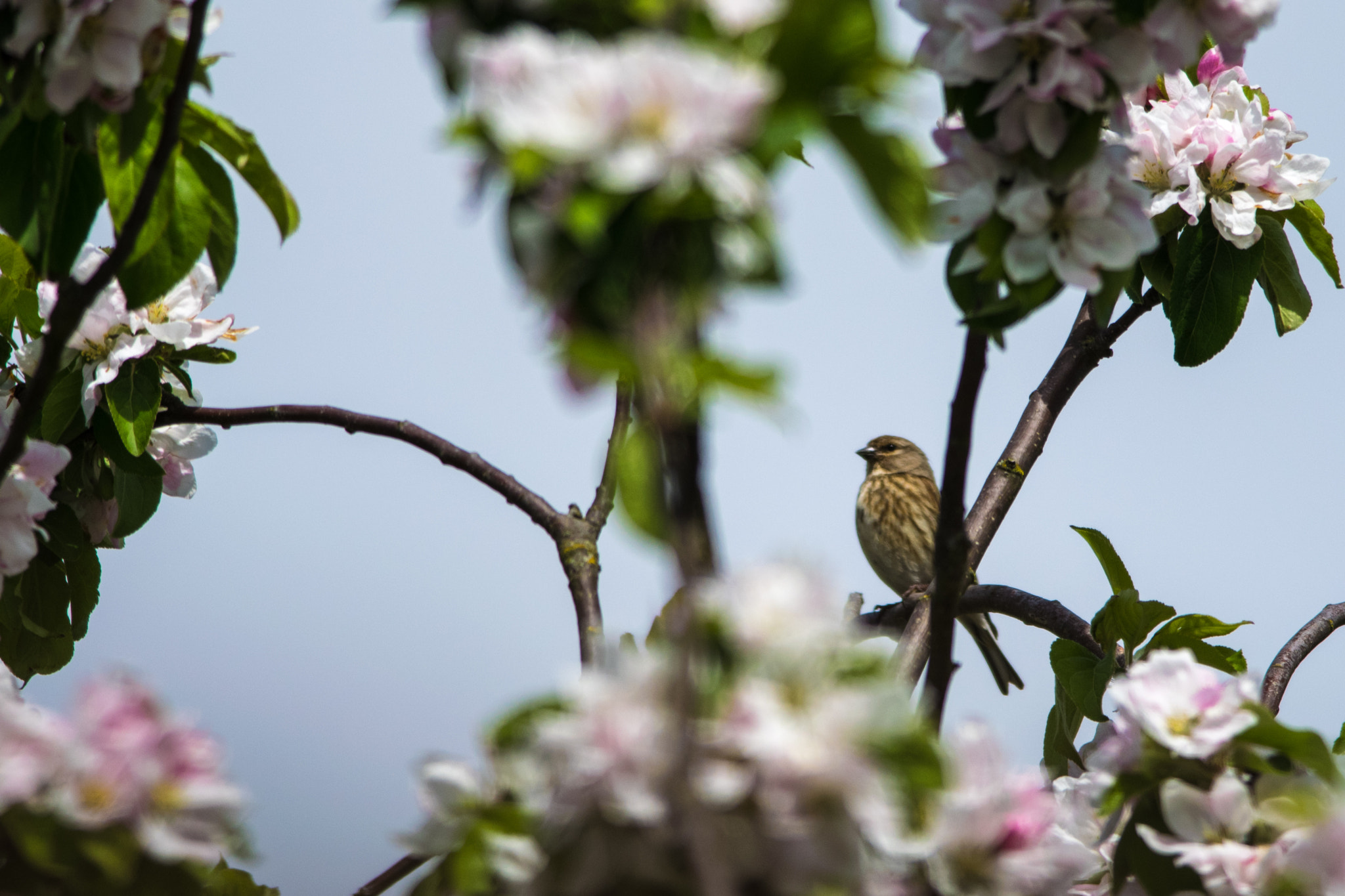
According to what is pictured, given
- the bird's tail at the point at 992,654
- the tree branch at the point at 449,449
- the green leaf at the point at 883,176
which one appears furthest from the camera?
the bird's tail at the point at 992,654

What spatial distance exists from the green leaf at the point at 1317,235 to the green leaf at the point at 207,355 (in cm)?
282

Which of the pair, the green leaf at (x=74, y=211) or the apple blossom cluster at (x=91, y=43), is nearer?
the apple blossom cluster at (x=91, y=43)

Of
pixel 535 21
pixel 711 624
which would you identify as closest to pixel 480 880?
pixel 711 624

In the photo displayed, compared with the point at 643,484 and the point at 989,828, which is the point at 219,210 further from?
the point at 989,828

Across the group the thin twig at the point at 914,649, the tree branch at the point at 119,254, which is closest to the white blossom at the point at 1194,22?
the tree branch at the point at 119,254

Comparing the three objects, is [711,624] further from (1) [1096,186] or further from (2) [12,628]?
(2) [12,628]

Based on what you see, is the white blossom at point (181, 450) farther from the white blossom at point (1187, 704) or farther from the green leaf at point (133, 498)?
the white blossom at point (1187, 704)

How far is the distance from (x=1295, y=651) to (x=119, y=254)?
3143 mm

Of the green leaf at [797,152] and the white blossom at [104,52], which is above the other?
the green leaf at [797,152]

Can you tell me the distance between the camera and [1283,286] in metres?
3.37

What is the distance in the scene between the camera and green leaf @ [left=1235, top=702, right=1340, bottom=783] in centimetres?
171

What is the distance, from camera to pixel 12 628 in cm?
330

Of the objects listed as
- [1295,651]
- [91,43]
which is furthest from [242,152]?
[1295,651]

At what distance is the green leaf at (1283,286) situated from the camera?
331 centimetres
